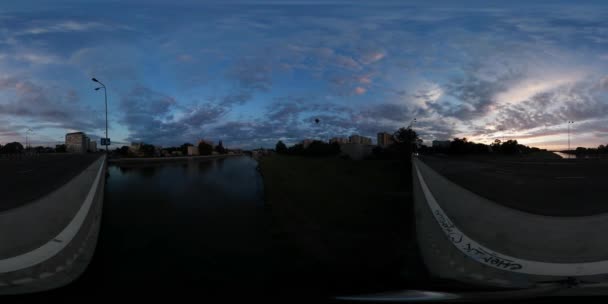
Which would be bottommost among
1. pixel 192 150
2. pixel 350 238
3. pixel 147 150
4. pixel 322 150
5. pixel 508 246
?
pixel 350 238

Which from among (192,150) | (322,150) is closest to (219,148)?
(192,150)

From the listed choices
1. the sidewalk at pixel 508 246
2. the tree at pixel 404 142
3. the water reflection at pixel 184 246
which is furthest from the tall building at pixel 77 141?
the sidewalk at pixel 508 246

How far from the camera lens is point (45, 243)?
213 inches

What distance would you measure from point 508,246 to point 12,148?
12495 centimetres

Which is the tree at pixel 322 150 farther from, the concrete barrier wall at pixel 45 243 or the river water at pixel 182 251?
the concrete barrier wall at pixel 45 243

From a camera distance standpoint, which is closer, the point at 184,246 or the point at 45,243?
the point at 45,243

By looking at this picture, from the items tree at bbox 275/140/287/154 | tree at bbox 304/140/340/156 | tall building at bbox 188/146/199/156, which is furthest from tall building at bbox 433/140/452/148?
tall building at bbox 188/146/199/156

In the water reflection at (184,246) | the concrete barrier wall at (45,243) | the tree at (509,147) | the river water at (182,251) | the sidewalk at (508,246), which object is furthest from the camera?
the tree at (509,147)

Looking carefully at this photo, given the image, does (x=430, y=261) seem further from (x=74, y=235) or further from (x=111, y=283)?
(x=74, y=235)

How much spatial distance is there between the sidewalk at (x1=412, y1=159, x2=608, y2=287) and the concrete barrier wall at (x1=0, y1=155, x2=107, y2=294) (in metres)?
6.77

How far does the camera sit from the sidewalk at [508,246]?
4.14m

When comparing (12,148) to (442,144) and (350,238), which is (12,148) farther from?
(442,144)

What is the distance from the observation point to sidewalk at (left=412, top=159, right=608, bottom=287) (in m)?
4.14

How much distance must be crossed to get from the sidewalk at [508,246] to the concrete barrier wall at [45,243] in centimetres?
677
